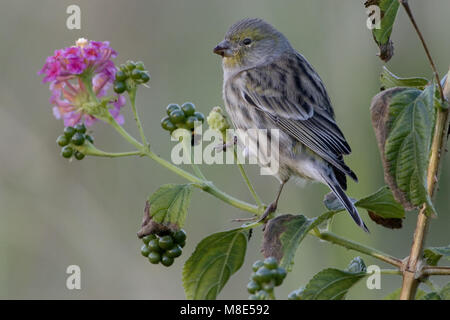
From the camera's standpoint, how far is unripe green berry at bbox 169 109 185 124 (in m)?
2.07

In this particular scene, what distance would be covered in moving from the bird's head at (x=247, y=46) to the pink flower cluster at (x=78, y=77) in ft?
4.84

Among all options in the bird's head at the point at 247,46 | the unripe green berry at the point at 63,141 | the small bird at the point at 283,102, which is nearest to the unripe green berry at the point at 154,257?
the unripe green berry at the point at 63,141

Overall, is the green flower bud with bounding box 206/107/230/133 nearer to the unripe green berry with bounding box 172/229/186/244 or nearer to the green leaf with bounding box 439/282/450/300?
the unripe green berry with bounding box 172/229/186/244

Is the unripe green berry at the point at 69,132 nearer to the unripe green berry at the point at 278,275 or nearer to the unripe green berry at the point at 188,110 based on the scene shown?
the unripe green berry at the point at 188,110

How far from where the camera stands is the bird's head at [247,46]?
142 inches

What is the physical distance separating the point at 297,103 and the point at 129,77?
131 centimetres

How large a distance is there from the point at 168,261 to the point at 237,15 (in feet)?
9.99

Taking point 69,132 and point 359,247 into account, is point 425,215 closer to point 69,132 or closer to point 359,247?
point 359,247

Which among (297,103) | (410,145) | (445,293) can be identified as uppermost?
(297,103)

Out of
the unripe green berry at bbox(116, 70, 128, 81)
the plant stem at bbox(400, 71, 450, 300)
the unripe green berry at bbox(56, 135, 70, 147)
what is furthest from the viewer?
the unripe green berry at bbox(116, 70, 128, 81)

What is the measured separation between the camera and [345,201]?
7.46 ft

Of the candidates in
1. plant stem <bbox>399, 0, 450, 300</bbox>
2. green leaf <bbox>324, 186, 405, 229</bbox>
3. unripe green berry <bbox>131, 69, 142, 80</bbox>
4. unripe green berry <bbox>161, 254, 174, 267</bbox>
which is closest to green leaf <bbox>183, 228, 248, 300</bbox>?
unripe green berry <bbox>161, 254, 174, 267</bbox>

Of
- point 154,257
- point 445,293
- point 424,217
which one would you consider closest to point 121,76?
point 154,257

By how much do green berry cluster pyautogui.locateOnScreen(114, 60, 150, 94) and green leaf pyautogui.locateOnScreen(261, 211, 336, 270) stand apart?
25.2 inches
